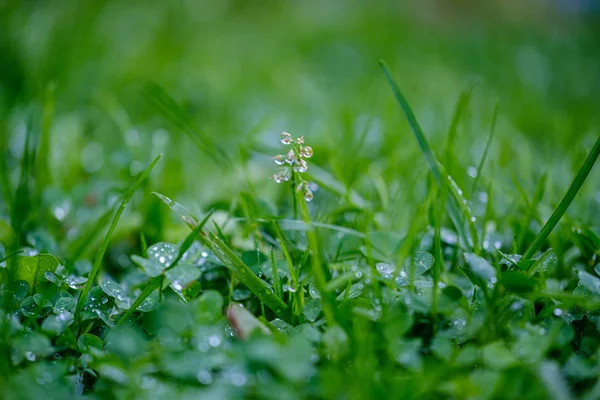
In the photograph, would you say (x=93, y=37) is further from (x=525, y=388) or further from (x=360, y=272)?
(x=525, y=388)

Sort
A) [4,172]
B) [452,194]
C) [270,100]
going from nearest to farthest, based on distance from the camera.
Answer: [452,194] → [4,172] → [270,100]

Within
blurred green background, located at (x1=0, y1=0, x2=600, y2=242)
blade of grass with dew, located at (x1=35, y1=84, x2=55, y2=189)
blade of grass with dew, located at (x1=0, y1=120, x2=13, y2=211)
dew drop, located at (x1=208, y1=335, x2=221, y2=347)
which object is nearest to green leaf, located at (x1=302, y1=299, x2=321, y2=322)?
dew drop, located at (x1=208, y1=335, x2=221, y2=347)

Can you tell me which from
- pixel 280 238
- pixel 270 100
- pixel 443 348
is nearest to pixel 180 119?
pixel 280 238

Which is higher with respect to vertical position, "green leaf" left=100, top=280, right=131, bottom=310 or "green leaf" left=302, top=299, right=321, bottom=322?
"green leaf" left=302, top=299, right=321, bottom=322

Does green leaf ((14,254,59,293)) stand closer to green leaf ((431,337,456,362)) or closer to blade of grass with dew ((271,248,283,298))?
blade of grass with dew ((271,248,283,298))

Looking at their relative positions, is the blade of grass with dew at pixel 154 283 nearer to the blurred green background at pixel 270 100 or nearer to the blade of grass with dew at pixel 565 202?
the blurred green background at pixel 270 100

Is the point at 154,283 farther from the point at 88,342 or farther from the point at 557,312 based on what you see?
the point at 557,312

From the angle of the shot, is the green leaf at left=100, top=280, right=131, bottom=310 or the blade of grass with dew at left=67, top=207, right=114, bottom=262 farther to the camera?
the blade of grass with dew at left=67, top=207, right=114, bottom=262

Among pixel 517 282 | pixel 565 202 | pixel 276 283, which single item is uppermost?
pixel 565 202
